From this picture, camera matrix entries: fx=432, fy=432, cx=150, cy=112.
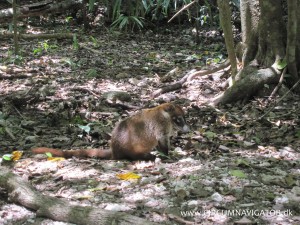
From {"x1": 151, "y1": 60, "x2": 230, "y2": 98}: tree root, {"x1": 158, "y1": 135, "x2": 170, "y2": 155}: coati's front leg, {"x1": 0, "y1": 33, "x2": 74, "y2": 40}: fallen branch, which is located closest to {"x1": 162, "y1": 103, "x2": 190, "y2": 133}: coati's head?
{"x1": 158, "y1": 135, "x2": 170, "y2": 155}: coati's front leg

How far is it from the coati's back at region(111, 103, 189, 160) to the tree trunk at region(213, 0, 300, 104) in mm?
1765

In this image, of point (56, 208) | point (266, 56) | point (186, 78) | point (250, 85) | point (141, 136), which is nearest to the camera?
point (56, 208)

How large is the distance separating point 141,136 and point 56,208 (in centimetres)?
184

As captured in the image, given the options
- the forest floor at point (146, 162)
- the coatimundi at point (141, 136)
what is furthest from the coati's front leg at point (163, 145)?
the forest floor at point (146, 162)

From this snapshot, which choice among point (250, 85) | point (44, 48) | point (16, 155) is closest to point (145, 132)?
point (16, 155)

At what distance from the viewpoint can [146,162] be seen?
183 inches

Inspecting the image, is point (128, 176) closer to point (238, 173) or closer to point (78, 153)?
point (78, 153)

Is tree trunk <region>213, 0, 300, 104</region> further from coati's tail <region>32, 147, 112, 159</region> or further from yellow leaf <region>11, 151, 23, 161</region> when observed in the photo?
yellow leaf <region>11, 151, 23, 161</region>

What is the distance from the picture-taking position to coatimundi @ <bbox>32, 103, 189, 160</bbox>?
15.2ft

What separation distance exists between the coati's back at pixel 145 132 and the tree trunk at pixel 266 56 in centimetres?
176

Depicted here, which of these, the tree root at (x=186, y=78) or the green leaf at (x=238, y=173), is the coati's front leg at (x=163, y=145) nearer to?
the green leaf at (x=238, y=173)

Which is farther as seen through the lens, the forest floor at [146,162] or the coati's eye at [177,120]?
the coati's eye at [177,120]

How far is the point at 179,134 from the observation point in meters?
5.45

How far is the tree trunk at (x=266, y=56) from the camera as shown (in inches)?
250
